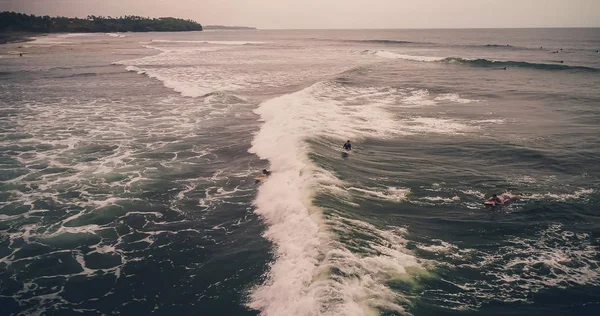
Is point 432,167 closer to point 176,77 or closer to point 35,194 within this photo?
point 35,194

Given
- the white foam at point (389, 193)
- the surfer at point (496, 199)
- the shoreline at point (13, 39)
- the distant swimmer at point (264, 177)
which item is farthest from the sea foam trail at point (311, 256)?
the shoreline at point (13, 39)

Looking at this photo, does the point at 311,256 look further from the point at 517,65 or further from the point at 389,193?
the point at 517,65

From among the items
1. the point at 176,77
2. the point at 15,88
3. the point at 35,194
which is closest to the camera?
the point at 35,194

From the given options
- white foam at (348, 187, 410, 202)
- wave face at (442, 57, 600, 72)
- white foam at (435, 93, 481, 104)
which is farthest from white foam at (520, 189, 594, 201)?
wave face at (442, 57, 600, 72)

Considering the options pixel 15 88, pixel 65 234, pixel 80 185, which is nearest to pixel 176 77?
pixel 15 88

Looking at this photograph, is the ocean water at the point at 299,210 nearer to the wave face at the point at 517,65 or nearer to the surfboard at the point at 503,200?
the surfboard at the point at 503,200

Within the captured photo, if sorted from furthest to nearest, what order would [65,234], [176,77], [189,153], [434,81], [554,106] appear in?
[176,77], [434,81], [554,106], [189,153], [65,234]
